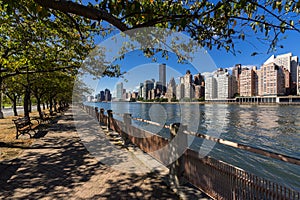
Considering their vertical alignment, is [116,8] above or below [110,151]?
above

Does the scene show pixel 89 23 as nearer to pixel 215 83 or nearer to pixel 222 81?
pixel 215 83

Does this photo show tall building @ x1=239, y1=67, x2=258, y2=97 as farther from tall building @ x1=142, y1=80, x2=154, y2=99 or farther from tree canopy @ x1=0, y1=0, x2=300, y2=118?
tree canopy @ x1=0, y1=0, x2=300, y2=118

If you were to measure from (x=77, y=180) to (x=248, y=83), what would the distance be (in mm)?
140532

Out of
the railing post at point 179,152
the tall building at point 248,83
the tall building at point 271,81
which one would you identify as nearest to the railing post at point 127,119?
the railing post at point 179,152

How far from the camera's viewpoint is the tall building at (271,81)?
368 feet

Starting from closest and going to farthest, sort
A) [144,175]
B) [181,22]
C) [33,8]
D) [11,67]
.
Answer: [181,22]
[33,8]
[144,175]
[11,67]

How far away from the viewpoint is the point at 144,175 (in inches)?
187

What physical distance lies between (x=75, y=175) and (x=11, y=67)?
20.9 ft

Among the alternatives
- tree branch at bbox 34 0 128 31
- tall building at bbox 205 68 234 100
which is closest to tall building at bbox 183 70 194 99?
tall building at bbox 205 68 234 100

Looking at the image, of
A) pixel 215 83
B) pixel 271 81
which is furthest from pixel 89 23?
pixel 271 81

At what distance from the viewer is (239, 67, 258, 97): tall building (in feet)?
412

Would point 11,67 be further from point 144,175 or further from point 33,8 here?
point 144,175

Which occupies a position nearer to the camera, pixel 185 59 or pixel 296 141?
pixel 185 59

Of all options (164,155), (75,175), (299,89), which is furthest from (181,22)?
(299,89)
